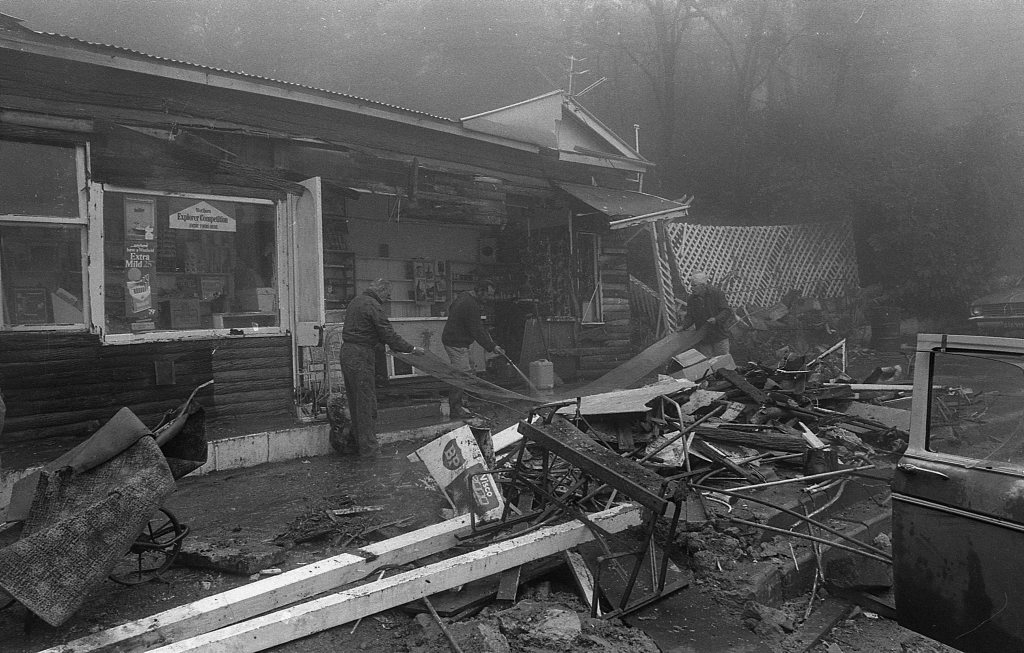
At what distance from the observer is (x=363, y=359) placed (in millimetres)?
7547

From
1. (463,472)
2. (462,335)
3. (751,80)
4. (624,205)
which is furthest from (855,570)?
(751,80)

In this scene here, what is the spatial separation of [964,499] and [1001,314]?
475 inches

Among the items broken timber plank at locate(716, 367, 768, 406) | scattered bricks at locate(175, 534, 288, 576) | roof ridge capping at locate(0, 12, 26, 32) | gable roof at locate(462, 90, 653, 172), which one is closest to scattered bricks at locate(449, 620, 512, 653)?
scattered bricks at locate(175, 534, 288, 576)

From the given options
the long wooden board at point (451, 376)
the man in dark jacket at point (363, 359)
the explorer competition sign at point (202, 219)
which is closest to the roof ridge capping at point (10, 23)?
the explorer competition sign at point (202, 219)

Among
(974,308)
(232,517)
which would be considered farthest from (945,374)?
(974,308)

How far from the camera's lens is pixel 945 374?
3.24m

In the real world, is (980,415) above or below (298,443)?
above

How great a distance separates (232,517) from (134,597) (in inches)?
55.8

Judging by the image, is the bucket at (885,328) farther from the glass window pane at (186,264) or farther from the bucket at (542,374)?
the glass window pane at (186,264)

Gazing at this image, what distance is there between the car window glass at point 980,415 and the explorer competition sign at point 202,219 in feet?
23.7

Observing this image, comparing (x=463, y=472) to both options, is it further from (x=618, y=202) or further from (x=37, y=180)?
(x=618, y=202)

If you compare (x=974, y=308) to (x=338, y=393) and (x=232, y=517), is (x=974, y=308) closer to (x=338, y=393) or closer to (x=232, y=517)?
(x=338, y=393)

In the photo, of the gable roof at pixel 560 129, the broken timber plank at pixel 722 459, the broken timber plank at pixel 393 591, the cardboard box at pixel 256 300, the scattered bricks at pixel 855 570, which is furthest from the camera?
the gable roof at pixel 560 129

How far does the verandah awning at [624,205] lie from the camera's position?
11.1m
